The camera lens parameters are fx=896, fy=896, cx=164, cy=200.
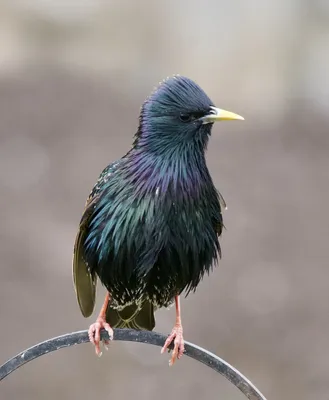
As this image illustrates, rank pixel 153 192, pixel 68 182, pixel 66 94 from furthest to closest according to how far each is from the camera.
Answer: pixel 66 94 < pixel 68 182 < pixel 153 192

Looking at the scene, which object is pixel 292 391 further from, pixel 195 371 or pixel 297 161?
pixel 297 161

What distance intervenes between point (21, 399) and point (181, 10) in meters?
3.65

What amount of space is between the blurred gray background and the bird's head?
2.43 metres

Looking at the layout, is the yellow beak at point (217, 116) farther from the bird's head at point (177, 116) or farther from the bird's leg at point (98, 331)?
the bird's leg at point (98, 331)

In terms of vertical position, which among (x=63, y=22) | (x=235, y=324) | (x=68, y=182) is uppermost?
(x=63, y=22)

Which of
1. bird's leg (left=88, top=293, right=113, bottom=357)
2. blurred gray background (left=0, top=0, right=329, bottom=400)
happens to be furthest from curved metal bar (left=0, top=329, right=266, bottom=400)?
blurred gray background (left=0, top=0, right=329, bottom=400)

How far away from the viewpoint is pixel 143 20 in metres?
7.11

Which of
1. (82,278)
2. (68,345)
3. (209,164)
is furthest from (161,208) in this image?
(209,164)

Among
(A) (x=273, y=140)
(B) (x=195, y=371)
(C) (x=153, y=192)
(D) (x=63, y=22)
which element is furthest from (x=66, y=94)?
(C) (x=153, y=192)

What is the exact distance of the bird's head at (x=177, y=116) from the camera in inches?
91.8

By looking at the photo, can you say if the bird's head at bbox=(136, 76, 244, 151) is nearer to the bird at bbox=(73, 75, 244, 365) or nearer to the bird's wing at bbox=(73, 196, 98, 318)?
the bird at bbox=(73, 75, 244, 365)

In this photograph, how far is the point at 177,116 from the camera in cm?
238

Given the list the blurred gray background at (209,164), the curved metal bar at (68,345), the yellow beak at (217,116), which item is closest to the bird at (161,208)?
the yellow beak at (217,116)

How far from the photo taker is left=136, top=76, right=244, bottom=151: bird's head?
2.33 meters
